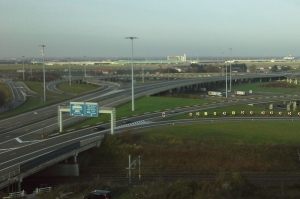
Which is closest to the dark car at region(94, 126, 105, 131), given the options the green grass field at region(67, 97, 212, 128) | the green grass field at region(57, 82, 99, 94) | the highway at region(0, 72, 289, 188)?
the highway at region(0, 72, 289, 188)

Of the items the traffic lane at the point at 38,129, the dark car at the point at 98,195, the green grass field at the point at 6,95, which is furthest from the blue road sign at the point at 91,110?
the green grass field at the point at 6,95

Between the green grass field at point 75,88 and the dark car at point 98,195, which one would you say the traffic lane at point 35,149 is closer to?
the dark car at point 98,195

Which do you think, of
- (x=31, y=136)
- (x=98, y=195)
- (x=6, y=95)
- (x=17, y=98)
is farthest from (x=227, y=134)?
(x=6, y=95)

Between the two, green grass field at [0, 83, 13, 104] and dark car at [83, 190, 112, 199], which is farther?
green grass field at [0, 83, 13, 104]

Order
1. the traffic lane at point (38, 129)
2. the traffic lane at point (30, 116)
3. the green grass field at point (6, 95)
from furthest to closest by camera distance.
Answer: the green grass field at point (6, 95), the traffic lane at point (30, 116), the traffic lane at point (38, 129)

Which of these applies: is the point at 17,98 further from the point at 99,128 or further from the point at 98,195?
the point at 98,195

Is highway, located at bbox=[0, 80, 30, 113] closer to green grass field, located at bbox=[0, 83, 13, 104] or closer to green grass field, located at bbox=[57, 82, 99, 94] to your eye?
green grass field, located at bbox=[0, 83, 13, 104]

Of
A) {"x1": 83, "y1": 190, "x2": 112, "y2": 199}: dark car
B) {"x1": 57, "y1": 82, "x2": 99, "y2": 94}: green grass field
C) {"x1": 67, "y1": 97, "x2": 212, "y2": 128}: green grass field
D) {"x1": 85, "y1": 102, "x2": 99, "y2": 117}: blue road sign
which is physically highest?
{"x1": 85, "y1": 102, "x2": 99, "y2": 117}: blue road sign

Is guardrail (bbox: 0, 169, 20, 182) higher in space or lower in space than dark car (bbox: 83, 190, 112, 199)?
lower
